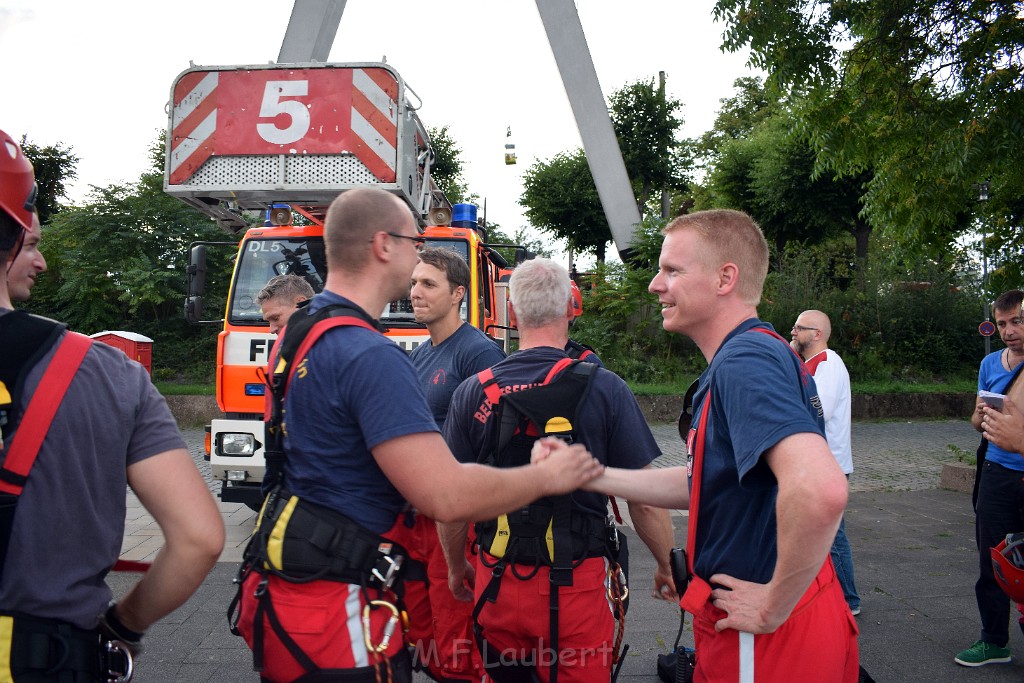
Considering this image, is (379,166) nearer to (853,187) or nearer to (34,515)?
(34,515)

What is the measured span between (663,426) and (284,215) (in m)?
10.2

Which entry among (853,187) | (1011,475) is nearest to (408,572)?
(1011,475)

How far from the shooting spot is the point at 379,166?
6000mm

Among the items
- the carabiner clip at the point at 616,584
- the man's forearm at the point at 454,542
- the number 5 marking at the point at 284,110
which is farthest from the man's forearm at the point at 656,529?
the number 5 marking at the point at 284,110

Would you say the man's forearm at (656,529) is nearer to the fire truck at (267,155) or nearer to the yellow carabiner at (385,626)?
the yellow carabiner at (385,626)

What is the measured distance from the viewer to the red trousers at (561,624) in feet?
9.24

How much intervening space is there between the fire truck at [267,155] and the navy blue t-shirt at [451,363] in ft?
6.26

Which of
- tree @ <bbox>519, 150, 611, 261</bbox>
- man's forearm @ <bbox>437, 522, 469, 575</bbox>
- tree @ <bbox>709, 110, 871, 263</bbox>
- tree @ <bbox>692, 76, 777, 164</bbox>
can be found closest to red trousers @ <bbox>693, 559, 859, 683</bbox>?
man's forearm @ <bbox>437, 522, 469, 575</bbox>

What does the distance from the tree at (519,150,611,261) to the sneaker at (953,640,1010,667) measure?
25561 mm

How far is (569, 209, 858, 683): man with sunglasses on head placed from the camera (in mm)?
1795

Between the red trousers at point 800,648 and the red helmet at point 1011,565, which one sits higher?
the red trousers at point 800,648

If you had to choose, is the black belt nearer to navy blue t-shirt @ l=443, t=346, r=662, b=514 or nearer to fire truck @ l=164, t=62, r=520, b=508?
navy blue t-shirt @ l=443, t=346, r=662, b=514

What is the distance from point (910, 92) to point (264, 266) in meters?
6.34

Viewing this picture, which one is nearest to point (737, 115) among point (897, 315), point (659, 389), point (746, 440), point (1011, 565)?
point (897, 315)
